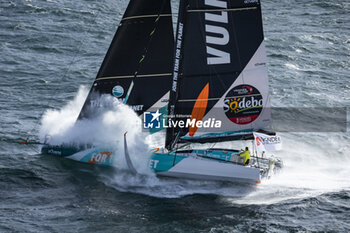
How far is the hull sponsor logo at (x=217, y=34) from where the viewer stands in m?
24.3

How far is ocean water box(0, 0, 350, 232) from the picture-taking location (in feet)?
75.2

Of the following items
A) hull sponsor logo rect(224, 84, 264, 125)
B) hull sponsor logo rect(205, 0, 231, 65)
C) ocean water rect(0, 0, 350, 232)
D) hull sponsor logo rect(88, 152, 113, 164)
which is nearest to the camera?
ocean water rect(0, 0, 350, 232)

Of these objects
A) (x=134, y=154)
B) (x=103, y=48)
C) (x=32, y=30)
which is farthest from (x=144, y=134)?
(x=32, y=30)

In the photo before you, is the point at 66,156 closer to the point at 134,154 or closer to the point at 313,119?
the point at 134,154

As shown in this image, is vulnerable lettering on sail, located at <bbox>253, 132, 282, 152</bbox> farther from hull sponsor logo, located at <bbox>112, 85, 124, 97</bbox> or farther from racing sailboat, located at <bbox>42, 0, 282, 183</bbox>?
hull sponsor logo, located at <bbox>112, 85, 124, 97</bbox>

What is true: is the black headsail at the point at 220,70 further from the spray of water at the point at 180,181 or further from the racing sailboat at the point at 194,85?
the spray of water at the point at 180,181

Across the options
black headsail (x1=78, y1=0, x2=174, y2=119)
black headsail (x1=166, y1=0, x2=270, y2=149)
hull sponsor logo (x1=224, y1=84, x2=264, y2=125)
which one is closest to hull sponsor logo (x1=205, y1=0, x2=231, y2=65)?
black headsail (x1=166, y1=0, x2=270, y2=149)

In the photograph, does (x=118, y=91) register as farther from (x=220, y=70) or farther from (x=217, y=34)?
(x=217, y=34)

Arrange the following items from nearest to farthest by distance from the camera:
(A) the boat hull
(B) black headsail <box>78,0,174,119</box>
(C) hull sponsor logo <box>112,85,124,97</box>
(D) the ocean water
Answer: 1. (D) the ocean water
2. (A) the boat hull
3. (B) black headsail <box>78,0,174,119</box>
4. (C) hull sponsor logo <box>112,85,124,97</box>

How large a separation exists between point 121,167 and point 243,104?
6.40m

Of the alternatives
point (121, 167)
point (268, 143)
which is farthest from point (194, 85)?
point (121, 167)

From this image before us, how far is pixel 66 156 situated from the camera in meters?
28.0

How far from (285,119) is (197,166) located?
36.8 ft

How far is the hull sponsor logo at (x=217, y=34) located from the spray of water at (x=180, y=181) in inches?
216
